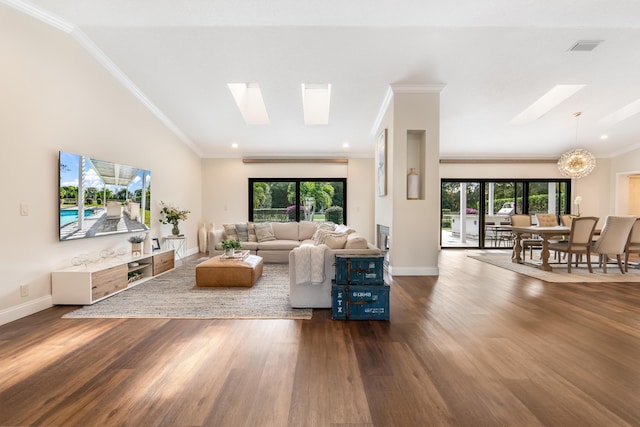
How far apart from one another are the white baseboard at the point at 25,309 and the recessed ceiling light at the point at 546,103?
807cm

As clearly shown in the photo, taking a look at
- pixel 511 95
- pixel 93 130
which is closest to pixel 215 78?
pixel 93 130

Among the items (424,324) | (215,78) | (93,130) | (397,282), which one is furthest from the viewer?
(215,78)

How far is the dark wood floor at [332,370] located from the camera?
162 centimetres

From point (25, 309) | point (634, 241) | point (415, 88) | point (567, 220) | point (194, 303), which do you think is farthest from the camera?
point (567, 220)

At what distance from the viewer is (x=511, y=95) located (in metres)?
5.26

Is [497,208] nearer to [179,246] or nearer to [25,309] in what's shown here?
[179,246]

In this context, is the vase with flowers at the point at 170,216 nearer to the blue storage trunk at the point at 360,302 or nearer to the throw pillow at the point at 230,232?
the throw pillow at the point at 230,232

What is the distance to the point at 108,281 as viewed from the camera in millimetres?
3721

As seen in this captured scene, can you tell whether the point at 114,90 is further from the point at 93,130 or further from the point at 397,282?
the point at 397,282

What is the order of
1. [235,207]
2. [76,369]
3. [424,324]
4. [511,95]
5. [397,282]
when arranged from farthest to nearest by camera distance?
[235,207]
[511,95]
[397,282]
[424,324]
[76,369]

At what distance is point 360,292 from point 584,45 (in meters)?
4.54

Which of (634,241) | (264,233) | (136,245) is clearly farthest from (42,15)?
(634,241)

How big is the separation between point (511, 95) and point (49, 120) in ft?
22.4

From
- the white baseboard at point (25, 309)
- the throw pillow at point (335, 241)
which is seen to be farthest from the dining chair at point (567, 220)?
the white baseboard at point (25, 309)
